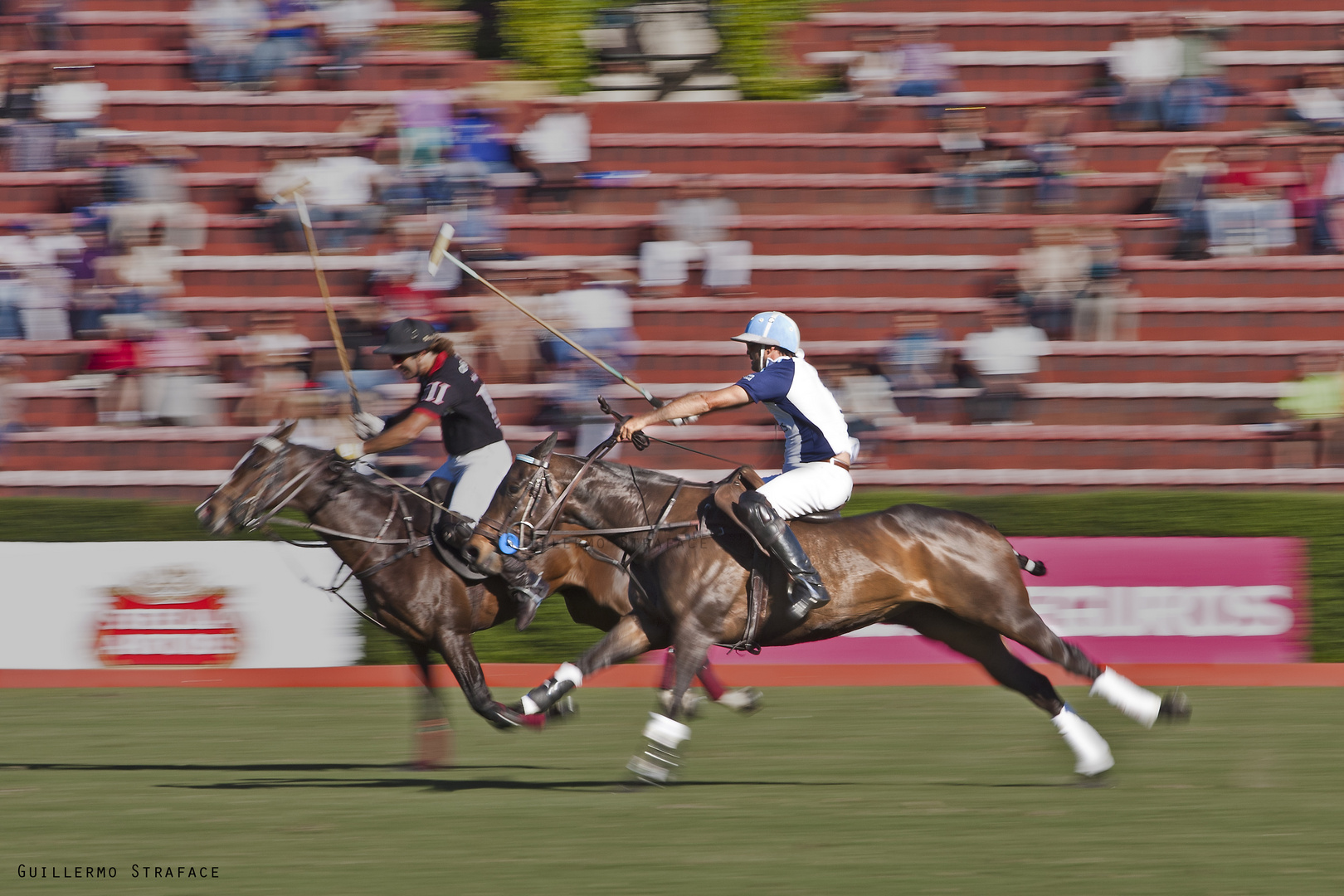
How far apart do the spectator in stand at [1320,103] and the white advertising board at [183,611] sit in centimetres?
1222

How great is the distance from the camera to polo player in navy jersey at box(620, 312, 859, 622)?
24.8 ft

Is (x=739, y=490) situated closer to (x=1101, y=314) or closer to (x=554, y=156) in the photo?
(x=1101, y=314)

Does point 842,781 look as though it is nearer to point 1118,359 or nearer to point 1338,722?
point 1338,722

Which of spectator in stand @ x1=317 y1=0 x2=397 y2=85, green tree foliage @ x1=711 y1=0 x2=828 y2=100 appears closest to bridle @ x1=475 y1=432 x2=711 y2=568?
spectator in stand @ x1=317 y1=0 x2=397 y2=85

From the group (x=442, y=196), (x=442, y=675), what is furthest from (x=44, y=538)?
(x=442, y=196)

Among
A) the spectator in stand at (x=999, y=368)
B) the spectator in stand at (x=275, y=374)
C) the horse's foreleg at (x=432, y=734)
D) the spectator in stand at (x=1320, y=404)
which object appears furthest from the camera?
the spectator in stand at (x=999, y=368)

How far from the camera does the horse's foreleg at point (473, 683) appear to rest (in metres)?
8.19

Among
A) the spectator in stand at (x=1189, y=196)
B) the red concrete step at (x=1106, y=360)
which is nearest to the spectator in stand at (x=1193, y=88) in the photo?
the spectator in stand at (x=1189, y=196)

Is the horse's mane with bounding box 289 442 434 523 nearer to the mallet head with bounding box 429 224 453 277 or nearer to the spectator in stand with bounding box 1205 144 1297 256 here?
the mallet head with bounding box 429 224 453 277

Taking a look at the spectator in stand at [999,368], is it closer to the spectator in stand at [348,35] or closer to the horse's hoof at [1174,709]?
the spectator in stand at [348,35]

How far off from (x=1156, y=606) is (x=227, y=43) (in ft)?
41.5

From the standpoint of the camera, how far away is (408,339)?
347 inches

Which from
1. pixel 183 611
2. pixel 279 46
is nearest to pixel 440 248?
pixel 183 611

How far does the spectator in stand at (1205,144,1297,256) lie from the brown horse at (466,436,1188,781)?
10.5 m
